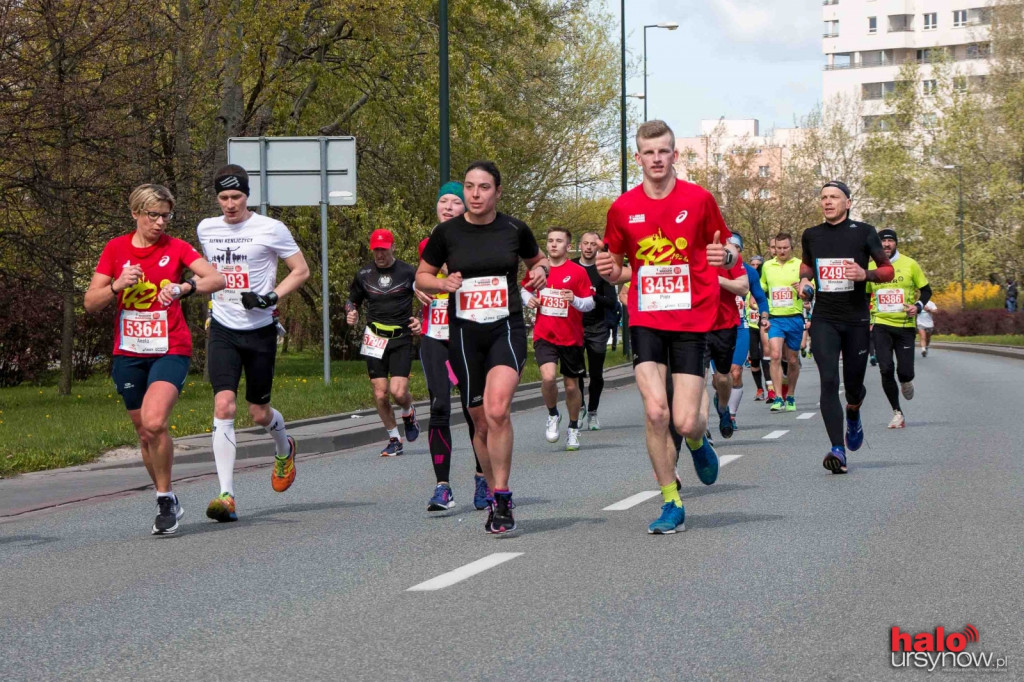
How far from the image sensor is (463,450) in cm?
1462

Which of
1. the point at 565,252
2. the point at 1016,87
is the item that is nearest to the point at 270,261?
the point at 565,252

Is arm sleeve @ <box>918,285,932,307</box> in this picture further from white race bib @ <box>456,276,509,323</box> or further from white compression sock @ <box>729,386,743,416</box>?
white race bib @ <box>456,276,509,323</box>

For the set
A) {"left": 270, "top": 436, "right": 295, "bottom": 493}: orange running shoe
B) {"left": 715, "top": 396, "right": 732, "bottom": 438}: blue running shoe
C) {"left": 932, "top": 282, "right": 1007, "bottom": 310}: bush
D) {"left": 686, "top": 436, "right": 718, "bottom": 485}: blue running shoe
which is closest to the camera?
{"left": 686, "top": 436, "right": 718, "bottom": 485}: blue running shoe

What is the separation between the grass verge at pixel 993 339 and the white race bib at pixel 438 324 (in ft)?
122

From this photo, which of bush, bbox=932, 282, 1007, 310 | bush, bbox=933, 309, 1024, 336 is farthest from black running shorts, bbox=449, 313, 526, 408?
bush, bbox=932, 282, 1007, 310

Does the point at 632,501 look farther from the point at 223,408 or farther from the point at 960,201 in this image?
the point at 960,201

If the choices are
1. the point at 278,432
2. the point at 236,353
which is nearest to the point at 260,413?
the point at 278,432

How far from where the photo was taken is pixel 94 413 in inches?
752

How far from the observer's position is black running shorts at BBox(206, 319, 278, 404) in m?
9.17

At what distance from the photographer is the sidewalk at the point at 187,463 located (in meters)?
11.0

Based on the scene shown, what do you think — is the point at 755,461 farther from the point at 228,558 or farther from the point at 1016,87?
the point at 1016,87

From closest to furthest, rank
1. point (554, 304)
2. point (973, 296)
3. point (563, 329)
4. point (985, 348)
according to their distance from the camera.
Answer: point (554, 304) → point (563, 329) → point (985, 348) → point (973, 296)

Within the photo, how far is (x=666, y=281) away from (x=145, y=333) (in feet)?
9.81

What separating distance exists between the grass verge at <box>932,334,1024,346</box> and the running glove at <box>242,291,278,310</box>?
127 feet
